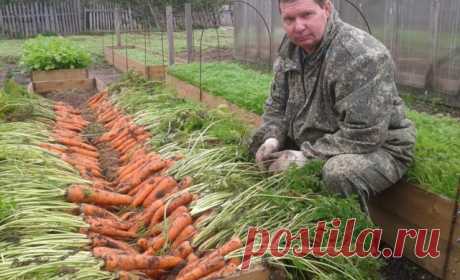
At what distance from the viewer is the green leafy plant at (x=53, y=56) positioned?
29.6 ft

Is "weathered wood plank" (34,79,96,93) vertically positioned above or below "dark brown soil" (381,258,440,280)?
above

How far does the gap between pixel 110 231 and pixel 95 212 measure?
0.89 ft

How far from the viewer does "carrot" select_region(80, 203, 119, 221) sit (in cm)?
338

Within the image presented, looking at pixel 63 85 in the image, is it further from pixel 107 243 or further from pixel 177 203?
pixel 107 243

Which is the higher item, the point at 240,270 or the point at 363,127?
the point at 363,127

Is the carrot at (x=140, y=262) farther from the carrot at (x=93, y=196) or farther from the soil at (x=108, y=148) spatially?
the soil at (x=108, y=148)

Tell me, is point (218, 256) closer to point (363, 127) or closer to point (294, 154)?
point (294, 154)

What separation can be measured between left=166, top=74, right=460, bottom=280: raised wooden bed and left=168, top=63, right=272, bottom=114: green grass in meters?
1.79

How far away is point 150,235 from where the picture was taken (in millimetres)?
3322

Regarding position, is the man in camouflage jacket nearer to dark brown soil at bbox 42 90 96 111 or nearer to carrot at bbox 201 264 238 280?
carrot at bbox 201 264 238 280

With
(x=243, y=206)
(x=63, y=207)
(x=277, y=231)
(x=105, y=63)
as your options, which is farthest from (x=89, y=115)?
(x=105, y=63)

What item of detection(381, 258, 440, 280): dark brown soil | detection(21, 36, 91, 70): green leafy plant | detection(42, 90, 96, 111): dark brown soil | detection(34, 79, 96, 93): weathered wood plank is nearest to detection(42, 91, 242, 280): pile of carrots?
detection(381, 258, 440, 280): dark brown soil

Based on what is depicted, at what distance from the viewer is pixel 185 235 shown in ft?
9.70

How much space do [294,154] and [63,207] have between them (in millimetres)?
1687
